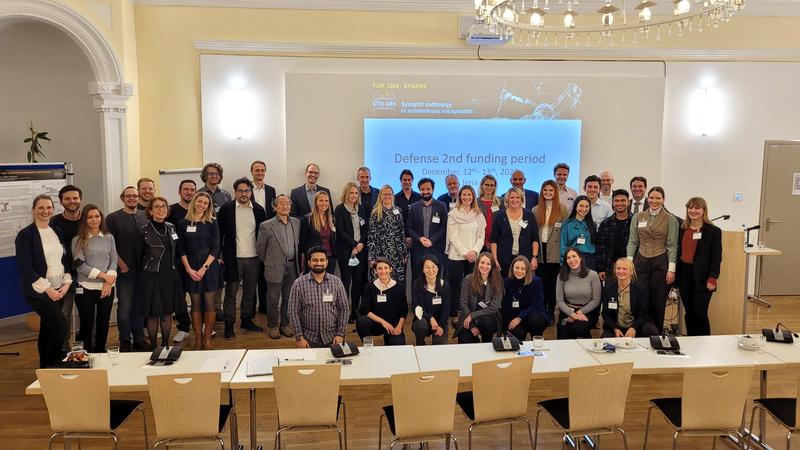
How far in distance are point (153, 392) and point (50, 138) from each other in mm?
5839

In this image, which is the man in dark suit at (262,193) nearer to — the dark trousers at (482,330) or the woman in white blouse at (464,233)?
the woman in white blouse at (464,233)

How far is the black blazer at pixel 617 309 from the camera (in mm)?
5359

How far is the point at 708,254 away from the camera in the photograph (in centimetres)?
581

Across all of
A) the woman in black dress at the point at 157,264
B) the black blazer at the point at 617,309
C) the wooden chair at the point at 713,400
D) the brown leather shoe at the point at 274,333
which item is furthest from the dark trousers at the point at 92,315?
the wooden chair at the point at 713,400

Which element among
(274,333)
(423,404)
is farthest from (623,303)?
(274,333)

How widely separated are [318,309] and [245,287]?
1980 mm

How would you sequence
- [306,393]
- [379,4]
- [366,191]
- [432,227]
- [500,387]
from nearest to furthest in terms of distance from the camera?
1. [306,393]
2. [500,387]
3. [432,227]
4. [366,191]
5. [379,4]

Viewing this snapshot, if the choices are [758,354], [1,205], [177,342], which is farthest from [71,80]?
[758,354]

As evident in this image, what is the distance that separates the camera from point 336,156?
7.82 metres

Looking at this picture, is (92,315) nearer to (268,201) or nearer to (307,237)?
(307,237)

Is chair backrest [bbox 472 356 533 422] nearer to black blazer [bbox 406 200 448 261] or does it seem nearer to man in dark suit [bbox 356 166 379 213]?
black blazer [bbox 406 200 448 261]

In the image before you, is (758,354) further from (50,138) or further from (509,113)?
(50,138)

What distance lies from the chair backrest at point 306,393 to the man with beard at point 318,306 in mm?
1299

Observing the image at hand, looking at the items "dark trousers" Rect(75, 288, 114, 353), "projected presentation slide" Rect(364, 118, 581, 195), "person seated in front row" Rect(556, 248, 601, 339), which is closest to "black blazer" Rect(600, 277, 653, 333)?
"person seated in front row" Rect(556, 248, 601, 339)
